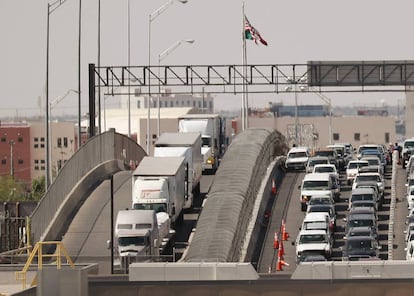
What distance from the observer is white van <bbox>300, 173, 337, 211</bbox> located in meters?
81.5

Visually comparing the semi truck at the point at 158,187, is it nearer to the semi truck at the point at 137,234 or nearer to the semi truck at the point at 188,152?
the semi truck at the point at 188,152

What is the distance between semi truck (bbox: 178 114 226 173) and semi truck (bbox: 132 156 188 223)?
22.4 metres

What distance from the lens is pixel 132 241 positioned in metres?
67.6

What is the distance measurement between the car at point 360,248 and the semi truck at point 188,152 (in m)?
16.1

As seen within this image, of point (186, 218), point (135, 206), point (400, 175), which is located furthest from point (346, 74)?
point (135, 206)

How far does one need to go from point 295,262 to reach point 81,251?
357 inches

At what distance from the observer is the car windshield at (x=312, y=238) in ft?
225

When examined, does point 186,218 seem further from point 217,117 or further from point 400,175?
point 217,117

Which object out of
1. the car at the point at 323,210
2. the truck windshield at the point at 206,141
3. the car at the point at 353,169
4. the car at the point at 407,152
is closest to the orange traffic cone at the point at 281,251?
the car at the point at 323,210

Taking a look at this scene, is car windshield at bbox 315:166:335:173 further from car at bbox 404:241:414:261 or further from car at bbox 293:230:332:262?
car at bbox 404:241:414:261

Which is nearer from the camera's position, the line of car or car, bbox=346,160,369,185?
the line of car

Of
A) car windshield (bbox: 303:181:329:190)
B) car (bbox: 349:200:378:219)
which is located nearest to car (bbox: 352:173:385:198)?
car windshield (bbox: 303:181:329:190)

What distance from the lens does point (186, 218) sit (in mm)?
81250

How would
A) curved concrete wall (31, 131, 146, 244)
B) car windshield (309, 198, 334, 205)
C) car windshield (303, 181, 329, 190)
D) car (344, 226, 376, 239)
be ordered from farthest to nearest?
1. car windshield (303, 181, 329, 190)
2. car windshield (309, 198, 334, 205)
3. curved concrete wall (31, 131, 146, 244)
4. car (344, 226, 376, 239)
